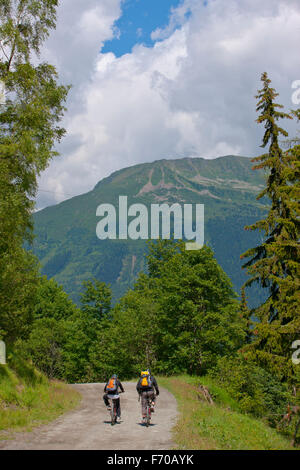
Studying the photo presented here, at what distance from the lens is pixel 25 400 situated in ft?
44.2

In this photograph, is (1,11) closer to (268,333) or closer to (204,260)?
(268,333)

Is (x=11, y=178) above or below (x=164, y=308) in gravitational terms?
above

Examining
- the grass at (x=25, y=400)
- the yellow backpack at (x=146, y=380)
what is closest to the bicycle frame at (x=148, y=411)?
→ the yellow backpack at (x=146, y=380)

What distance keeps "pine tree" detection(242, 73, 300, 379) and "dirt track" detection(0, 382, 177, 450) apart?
4.90 metres

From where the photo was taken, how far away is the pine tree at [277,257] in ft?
50.2

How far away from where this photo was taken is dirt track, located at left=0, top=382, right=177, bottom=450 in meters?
8.95

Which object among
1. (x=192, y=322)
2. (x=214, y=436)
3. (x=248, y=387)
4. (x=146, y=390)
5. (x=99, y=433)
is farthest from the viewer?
(x=192, y=322)

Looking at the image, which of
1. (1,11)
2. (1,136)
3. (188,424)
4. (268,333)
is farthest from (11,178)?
(268,333)

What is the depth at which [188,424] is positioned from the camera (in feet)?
38.5

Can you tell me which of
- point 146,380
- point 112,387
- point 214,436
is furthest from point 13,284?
point 214,436

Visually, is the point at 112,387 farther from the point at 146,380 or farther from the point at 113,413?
the point at 146,380

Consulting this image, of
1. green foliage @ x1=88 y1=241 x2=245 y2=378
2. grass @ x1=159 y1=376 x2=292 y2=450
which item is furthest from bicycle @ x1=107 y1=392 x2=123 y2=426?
green foliage @ x1=88 y1=241 x2=245 y2=378

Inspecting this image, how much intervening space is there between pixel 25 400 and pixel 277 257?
40.9ft

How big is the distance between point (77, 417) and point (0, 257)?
→ 6.33m
